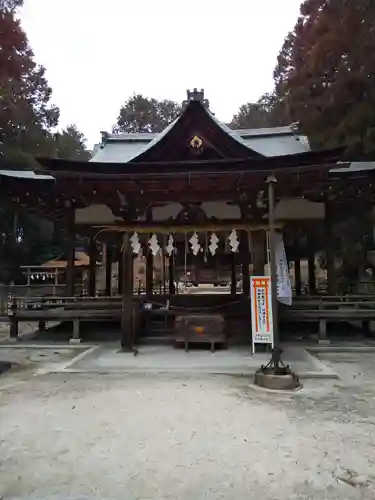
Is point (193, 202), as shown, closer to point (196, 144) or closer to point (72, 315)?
point (196, 144)

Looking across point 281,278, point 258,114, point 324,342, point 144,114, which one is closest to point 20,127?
point 281,278

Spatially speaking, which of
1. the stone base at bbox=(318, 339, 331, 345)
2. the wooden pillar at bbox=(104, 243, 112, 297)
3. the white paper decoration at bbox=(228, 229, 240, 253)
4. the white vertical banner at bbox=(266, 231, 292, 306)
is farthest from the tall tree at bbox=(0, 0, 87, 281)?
the stone base at bbox=(318, 339, 331, 345)

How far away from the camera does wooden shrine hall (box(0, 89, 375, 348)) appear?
8.34 m

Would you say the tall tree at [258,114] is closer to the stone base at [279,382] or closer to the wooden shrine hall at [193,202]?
the wooden shrine hall at [193,202]

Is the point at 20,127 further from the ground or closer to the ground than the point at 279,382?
further from the ground

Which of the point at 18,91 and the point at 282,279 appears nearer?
the point at 282,279

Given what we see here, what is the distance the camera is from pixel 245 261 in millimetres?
10852

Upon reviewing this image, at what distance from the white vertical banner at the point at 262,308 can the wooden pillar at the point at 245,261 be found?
2382 millimetres

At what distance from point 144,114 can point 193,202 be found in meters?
38.8

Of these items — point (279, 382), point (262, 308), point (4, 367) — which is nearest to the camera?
point (279, 382)

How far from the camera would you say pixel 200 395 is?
5.74 m

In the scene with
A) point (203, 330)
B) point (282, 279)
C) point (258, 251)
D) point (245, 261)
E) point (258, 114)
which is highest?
point (258, 114)

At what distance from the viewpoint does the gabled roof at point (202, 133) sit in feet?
32.8

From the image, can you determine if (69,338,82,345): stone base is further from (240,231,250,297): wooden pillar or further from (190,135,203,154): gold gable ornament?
(190,135,203,154): gold gable ornament
